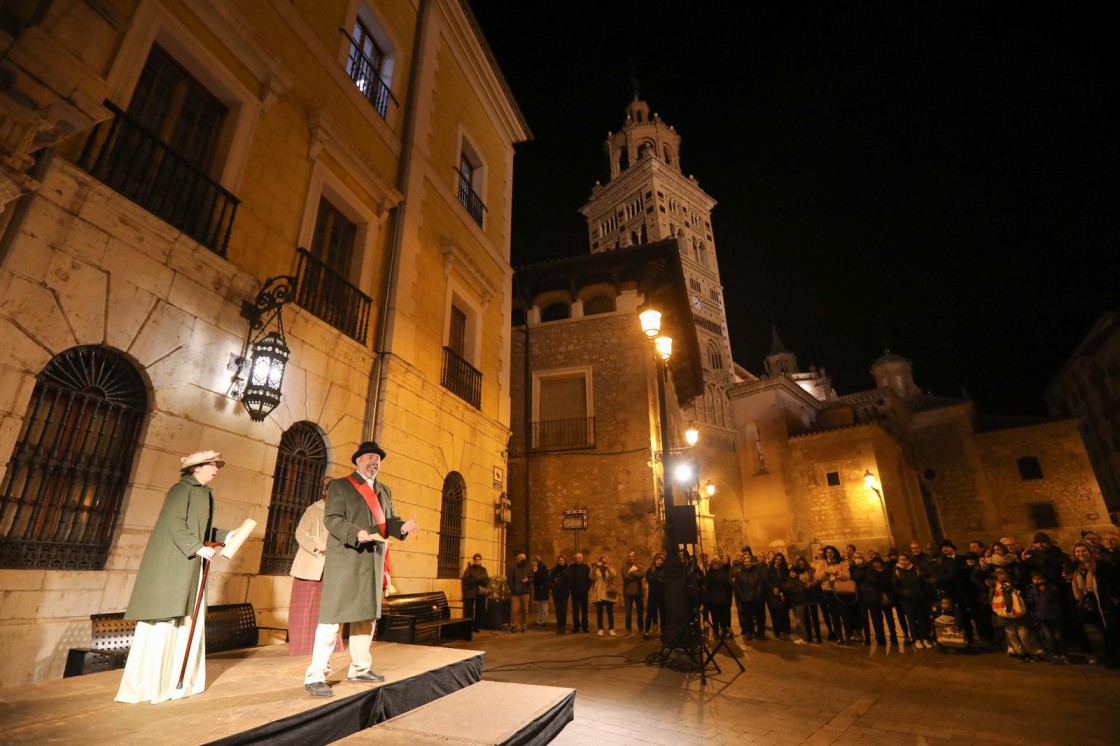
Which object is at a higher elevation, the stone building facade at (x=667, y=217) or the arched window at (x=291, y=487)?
the stone building facade at (x=667, y=217)

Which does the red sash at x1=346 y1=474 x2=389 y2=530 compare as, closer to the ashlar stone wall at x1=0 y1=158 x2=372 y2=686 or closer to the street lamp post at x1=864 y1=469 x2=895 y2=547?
the ashlar stone wall at x1=0 y1=158 x2=372 y2=686

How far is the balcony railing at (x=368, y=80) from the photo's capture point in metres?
8.84

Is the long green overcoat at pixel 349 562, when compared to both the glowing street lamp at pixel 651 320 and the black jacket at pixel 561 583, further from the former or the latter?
the black jacket at pixel 561 583

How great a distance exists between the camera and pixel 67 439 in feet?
14.0

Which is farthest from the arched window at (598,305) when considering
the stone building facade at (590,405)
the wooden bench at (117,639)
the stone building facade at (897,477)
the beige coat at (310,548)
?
the stone building facade at (897,477)

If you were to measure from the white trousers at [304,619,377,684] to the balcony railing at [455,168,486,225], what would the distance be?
31.1ft

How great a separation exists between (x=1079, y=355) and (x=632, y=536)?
3611cm

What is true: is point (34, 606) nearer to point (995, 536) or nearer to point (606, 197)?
point (995, 536)

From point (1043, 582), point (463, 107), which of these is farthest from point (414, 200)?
point (1043, 582)

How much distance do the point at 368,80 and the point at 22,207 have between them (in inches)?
259

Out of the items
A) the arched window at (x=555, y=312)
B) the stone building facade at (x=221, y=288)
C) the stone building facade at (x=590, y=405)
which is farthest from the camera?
the arched window at (x=555, y=312)

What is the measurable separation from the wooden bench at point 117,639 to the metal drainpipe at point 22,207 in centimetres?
291

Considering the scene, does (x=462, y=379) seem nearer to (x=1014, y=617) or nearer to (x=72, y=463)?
(x=72, y=463)

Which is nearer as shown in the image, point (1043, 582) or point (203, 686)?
point (203, 686)
